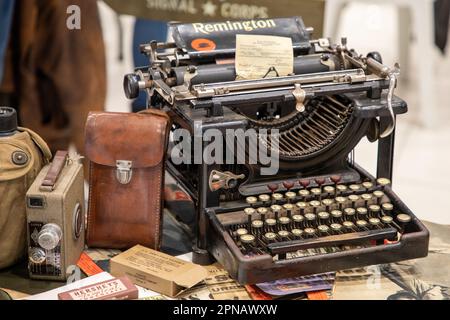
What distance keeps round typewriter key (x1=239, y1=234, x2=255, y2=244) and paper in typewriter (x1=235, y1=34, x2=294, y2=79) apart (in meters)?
0.51

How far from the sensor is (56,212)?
2.32 metres

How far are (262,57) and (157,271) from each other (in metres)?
0.74

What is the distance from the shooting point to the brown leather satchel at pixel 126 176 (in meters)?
2.47

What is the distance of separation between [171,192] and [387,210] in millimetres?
756

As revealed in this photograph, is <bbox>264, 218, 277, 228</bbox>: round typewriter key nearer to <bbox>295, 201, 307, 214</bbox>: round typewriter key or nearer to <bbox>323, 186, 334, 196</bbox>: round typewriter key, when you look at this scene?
<bbox>295, 201, 307, 214</bbox>: round typewriter key

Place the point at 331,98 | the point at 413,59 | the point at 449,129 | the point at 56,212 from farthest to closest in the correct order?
the point at 413,59 → the point at 449,129 → the point at 331,98 → the point at 56,212

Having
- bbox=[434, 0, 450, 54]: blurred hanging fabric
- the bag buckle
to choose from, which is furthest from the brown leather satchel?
bbox=[434, 0, 450, 54]: blurred hanging fabric

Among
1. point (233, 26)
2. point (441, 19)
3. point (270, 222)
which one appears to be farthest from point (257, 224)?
point (441, 19)

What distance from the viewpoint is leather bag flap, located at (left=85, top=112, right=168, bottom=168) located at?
246 centimetres

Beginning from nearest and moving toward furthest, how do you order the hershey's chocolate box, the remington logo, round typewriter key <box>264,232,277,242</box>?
1. the hershey's chocolate box
2. round typewriter key <box>264,232,277,242</box>
3. the remington logo

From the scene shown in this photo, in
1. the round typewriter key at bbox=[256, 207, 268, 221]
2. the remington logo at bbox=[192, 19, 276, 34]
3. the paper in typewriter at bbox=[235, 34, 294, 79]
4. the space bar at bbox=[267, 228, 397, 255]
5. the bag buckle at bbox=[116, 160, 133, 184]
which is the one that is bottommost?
the space bar at bbox=[267, 228, 397, 255]

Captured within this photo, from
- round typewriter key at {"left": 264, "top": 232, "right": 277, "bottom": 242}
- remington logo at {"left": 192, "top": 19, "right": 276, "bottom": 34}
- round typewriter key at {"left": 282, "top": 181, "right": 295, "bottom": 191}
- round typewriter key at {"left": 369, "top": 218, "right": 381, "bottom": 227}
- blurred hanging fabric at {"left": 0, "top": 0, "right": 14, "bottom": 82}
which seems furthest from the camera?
blurred hanging fabric at {"left": 0, "top": 0, "right": 14, "bottom": 82}
